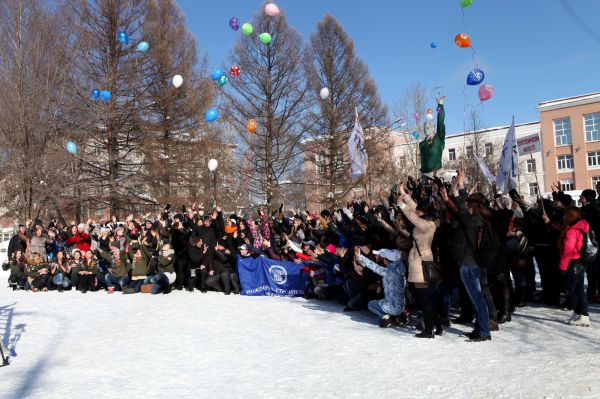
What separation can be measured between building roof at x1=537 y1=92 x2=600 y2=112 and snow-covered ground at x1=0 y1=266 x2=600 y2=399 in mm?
52964

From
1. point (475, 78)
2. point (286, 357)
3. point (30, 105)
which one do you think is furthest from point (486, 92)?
point (30, 105)

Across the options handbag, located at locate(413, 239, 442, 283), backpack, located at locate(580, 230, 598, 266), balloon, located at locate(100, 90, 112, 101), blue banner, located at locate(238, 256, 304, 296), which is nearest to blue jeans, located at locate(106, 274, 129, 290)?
blue banner, located at locate(238, 256, 304, 296)

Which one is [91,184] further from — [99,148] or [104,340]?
[104,340]

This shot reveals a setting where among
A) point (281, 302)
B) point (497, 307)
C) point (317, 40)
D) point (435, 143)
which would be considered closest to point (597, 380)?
point (497, 307)

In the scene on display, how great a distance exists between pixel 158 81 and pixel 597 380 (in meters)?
26.3

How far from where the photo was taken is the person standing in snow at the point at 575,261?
23.5 feet

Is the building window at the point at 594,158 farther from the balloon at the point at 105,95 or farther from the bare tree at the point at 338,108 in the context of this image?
the balloon at the point at 105,95

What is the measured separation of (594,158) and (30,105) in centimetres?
5463

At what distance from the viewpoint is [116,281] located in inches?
543

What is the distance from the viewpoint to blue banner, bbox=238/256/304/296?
1167 centimetres

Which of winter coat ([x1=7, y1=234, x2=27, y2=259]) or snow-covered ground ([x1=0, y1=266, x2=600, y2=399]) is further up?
winter coat ([x1=7, y1=234, x2=27, y2=259])

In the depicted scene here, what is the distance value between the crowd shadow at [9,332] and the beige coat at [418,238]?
570cm

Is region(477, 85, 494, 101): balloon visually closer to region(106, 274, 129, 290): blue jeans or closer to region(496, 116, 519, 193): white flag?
region(496, 116, 519, 193): white flag

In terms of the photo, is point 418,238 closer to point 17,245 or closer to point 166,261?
point 166,261
